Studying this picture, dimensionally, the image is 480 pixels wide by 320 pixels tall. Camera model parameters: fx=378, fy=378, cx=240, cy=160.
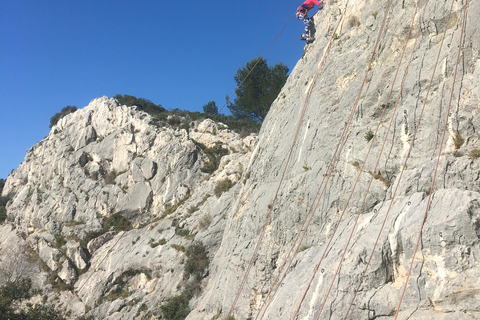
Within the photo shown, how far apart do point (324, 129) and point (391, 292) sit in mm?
9289

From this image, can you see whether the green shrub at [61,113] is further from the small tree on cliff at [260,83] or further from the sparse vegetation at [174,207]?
the sparse vegetation at [174,207]

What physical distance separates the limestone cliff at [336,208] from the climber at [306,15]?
67 centimetres

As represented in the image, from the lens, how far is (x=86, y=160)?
144 feet

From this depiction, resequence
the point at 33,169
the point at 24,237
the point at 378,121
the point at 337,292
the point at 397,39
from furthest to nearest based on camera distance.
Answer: the point at 33,169 → the point at 24,237 → the point at 397,39 → the point at 378,121 → the point at 337,292

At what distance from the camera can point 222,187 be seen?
2912cm

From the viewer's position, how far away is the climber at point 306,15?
24.1 m

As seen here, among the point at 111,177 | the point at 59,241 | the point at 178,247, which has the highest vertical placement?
the point at 111,177

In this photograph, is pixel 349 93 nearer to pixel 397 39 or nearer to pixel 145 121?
Result: pixel 397 39

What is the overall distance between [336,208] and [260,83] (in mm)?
30580

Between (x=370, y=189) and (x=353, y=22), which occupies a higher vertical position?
(x=353, y=22)

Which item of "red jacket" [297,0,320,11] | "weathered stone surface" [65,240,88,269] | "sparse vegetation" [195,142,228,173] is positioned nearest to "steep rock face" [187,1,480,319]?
"red jacket" [297,0,320,11]

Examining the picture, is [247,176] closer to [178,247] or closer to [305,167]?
[305,167]

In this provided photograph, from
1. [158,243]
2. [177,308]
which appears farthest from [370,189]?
[158,243]

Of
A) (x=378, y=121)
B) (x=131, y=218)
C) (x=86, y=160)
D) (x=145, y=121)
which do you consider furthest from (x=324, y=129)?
(x=86, y=160)
